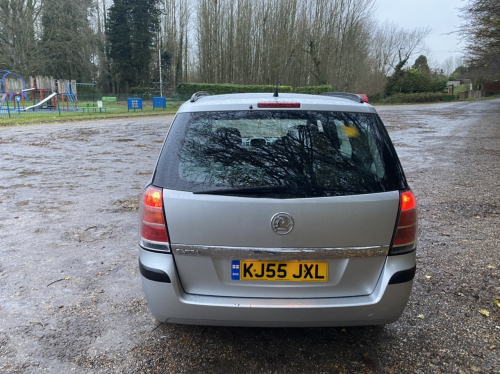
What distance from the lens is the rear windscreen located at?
2.38 metres

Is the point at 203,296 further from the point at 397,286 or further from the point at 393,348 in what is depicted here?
the point at 393,348

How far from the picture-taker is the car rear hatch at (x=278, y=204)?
7.68 ft

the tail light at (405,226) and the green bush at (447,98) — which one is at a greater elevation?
the green bush at (447,98)

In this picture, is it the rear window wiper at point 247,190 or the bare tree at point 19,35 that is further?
the bare tree at point 19,35

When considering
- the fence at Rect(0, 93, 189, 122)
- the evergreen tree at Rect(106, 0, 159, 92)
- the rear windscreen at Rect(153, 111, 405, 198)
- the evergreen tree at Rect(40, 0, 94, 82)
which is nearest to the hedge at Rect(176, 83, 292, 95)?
the fence at Rect(0, 93, 189, 122)

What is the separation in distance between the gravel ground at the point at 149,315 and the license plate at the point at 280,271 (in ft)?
2.11

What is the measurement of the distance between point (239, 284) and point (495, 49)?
25.2 metres

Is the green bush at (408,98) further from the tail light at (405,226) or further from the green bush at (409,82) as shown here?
the tail light at (405,226)

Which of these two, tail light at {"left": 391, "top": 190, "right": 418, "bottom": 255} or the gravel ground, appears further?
the gravel ground

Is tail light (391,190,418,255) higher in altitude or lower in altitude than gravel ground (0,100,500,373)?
higher

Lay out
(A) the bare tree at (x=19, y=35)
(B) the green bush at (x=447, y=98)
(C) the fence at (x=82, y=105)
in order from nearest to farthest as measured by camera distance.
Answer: (C) the fence at (x=82, y=105) → (A) the bare tree at (x=19, y=35) → (B) the green bush at (x=447, y=98)

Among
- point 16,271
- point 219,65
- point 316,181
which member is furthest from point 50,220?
point 219,65

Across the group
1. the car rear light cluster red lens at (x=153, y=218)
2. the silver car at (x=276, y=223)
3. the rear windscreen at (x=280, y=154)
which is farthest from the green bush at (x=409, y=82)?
the car rear light cluster red lens at (x=153, y=218)

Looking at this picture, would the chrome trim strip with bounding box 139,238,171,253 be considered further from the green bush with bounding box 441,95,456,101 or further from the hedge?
the green bush with bounding box 441,95,456,101
